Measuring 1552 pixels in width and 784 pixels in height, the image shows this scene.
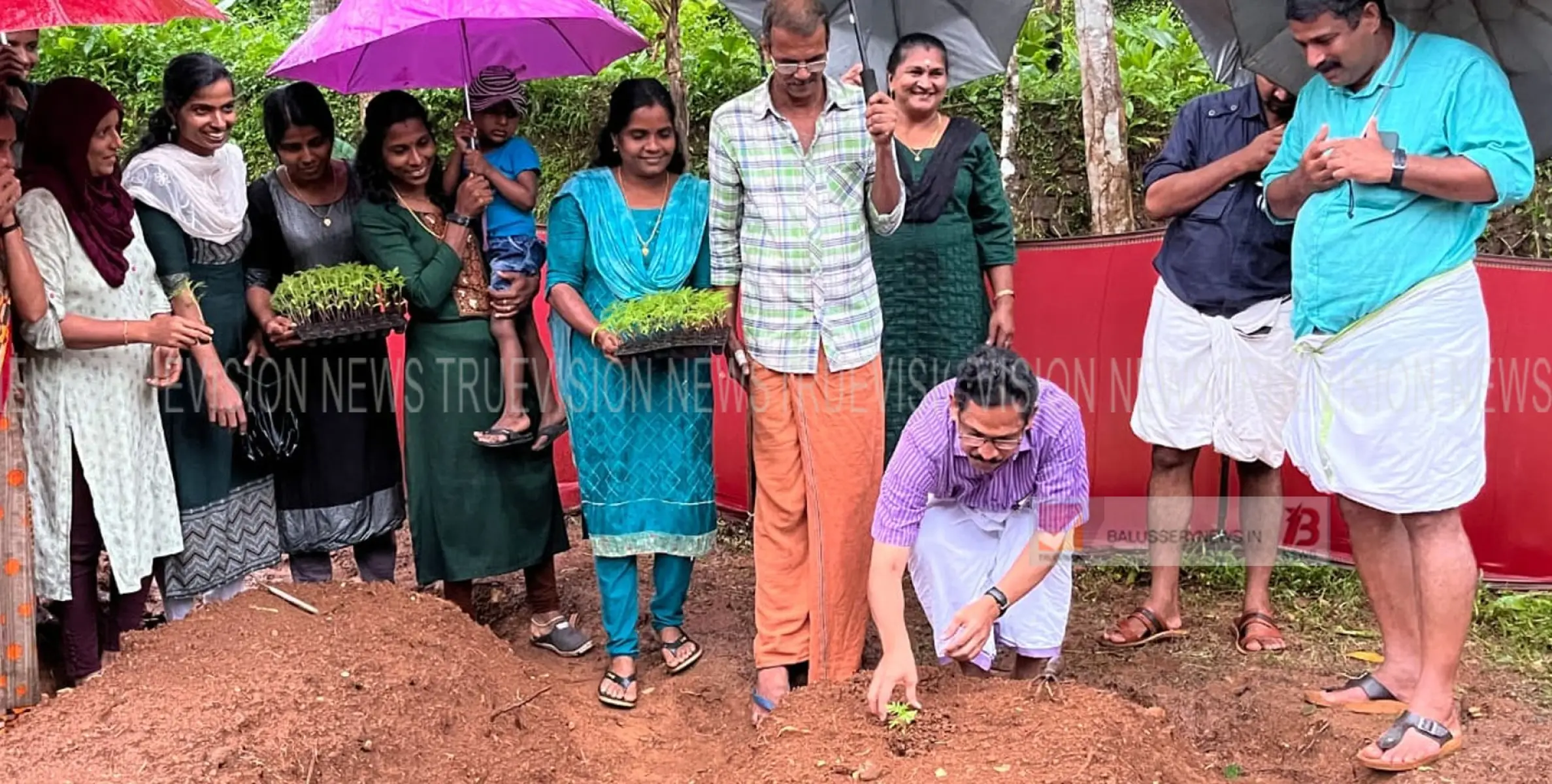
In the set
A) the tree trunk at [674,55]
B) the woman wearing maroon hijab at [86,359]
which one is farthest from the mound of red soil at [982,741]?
the tree trunk at [674,55]

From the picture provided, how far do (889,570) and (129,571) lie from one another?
212cm

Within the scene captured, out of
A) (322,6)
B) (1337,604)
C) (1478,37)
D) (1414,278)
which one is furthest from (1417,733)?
(322,6)

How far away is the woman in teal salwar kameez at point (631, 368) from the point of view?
390 centimetres

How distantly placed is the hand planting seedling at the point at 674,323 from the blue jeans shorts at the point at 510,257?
0.55 m

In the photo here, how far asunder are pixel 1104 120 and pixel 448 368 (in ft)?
8.92

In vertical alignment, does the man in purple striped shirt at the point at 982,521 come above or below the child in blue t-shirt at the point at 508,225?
below

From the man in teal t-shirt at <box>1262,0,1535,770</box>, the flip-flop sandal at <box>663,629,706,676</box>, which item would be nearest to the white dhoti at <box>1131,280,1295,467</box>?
the man in teal t-shirt at <box>1262,0,1535,770</box>

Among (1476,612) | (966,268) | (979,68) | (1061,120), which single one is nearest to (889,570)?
(966,268)

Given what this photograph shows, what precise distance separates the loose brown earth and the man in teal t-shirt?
0.43 meters

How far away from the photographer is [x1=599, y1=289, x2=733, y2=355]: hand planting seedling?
367cm

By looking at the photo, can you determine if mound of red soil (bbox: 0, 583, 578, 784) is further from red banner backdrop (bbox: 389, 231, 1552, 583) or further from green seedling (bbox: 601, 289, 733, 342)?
red banner backdrop (bbox: 389, 231, 1552, 583)

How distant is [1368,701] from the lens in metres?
3.65

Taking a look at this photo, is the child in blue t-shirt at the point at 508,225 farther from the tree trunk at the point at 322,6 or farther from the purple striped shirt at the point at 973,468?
the tree trunk at the point at 322,6

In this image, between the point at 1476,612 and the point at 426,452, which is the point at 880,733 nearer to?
the point at 426,452
